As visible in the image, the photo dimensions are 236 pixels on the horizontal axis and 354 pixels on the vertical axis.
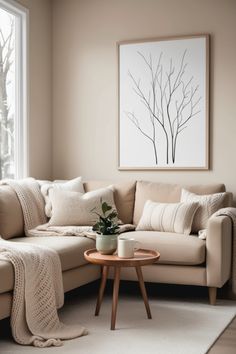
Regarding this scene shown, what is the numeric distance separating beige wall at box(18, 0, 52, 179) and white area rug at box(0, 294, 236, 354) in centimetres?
162

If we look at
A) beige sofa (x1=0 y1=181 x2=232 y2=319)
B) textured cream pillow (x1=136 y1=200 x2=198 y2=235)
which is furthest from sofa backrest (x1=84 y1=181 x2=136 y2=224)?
beige sofa (x1=0 y1=181 x2=232 y2=319)

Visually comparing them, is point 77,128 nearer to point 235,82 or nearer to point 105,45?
point 105,45

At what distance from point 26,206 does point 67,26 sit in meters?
2.08

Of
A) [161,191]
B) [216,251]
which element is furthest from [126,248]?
[161,191]

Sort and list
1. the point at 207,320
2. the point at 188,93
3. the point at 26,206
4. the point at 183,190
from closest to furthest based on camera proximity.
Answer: the point at 207,320, the point at 26,206, the point at 183,190, the point at 188,93

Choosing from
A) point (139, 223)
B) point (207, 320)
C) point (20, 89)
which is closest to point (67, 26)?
point (20, 89)

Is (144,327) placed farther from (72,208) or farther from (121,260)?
(72,208)

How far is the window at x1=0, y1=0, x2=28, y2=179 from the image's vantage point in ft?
16.3

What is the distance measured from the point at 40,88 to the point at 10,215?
1.65 metres

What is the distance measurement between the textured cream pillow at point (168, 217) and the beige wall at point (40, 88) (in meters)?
1.28

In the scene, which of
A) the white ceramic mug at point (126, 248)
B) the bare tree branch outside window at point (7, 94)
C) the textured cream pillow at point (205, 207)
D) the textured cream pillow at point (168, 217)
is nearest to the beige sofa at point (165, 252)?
the textured cream pillow at point (168, 217)

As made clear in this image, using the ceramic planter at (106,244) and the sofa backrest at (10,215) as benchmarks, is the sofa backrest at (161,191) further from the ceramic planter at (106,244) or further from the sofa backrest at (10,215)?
the ceramic planter at (106,244)

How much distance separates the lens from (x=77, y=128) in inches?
221

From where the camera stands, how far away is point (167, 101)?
525 cm
